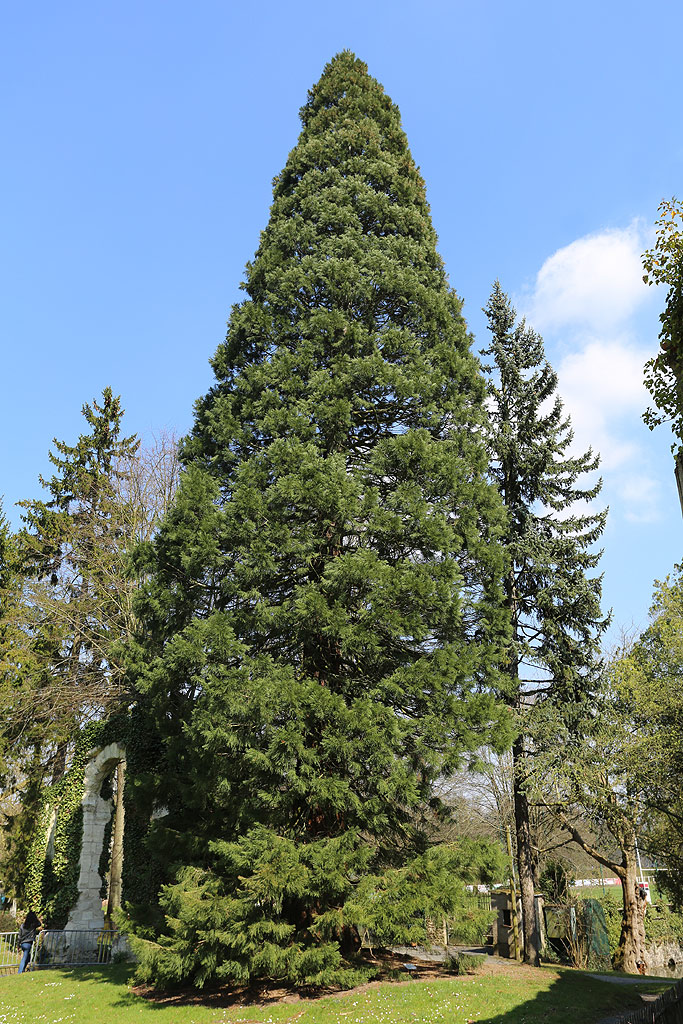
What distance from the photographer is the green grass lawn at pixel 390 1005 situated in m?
8.92

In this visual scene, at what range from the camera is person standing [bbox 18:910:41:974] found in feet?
50.1

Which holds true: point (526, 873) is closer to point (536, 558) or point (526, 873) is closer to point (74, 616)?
point (536, 558)

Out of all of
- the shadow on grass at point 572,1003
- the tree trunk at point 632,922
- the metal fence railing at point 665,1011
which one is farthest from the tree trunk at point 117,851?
the metal fence railing at point 665,1011

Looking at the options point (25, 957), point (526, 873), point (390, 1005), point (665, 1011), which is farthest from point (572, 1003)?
point (25, 957)

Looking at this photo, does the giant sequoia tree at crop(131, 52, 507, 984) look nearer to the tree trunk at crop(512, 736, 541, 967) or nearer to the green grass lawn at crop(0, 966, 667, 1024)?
the green grass lawn at crop(0, 966, 667, 1024)

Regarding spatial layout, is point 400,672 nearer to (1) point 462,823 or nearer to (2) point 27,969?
(2) point 27,969

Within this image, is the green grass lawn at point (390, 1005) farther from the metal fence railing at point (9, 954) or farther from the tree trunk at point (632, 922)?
the tree trunk at point (632, 922)

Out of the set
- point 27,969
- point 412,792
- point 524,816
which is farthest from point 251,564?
point 27,969

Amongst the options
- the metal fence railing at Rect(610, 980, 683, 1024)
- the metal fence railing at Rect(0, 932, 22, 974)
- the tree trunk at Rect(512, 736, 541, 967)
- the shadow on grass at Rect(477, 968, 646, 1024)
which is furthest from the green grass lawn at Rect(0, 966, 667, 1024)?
the metal fence railing at Rect(0, 932, 22, 974)

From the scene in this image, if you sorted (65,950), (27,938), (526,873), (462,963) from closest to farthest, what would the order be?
(462,963) → (526,873) → (27,938) → (65,950)

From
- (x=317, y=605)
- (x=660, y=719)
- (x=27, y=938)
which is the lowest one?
(x=27, y=938)

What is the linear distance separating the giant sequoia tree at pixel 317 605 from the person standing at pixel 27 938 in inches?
231

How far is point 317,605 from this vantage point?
10.7 metres

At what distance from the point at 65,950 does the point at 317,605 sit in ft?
39.7
